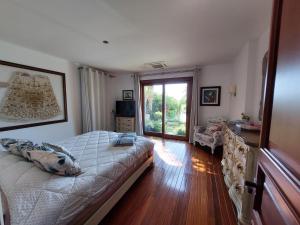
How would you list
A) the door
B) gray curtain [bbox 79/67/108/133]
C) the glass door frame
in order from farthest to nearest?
the glass door frame → gray curtain [bbox 79/67/108/133] → the door

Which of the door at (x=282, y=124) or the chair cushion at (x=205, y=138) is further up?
the door at (x=282, y=124)

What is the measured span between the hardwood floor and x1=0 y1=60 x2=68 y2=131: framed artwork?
2.63m

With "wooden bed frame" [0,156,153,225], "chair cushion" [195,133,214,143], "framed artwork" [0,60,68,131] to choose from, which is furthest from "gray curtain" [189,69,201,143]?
"framed artwork" [0,60,68,131]

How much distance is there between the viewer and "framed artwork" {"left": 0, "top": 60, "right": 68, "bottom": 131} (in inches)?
105

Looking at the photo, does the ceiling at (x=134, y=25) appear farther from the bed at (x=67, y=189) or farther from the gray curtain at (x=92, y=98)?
the bed at (x=67, y=189)

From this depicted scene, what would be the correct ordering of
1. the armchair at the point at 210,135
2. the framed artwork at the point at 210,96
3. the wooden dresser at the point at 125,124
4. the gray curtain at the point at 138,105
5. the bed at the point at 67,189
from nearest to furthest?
the bed at the point at 67,189 → the armchair at the point at 210,135 → the framed artwork at the point at 210,96 → the gray curtain at the point at 138,105 → the wooden dresser at the point at 125,124

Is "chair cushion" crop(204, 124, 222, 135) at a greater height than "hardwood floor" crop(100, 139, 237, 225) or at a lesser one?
greater

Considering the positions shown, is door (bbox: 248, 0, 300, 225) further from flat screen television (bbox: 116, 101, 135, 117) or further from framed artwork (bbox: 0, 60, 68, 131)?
flat screen television (bbox: 116, 101, 135, 117)

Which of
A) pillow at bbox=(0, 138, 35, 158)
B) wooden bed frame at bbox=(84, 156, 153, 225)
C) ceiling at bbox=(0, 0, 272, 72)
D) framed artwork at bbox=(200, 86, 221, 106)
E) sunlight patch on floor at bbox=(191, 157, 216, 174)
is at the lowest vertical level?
sunlight patch on floor at bbox=(191, 157, 216, 174)

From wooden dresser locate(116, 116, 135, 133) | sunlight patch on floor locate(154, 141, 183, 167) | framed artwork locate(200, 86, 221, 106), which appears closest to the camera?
sunlight patch on floor locate(154, 141, 183, 167)

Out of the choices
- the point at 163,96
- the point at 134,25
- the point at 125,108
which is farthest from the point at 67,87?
the point at 163,96

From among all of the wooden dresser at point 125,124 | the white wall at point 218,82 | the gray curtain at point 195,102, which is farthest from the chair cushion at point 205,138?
the wooden dresser at point 125,124

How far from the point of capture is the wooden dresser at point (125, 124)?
17.1 ft

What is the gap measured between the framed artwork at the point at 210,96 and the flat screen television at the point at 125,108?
7.93ft
